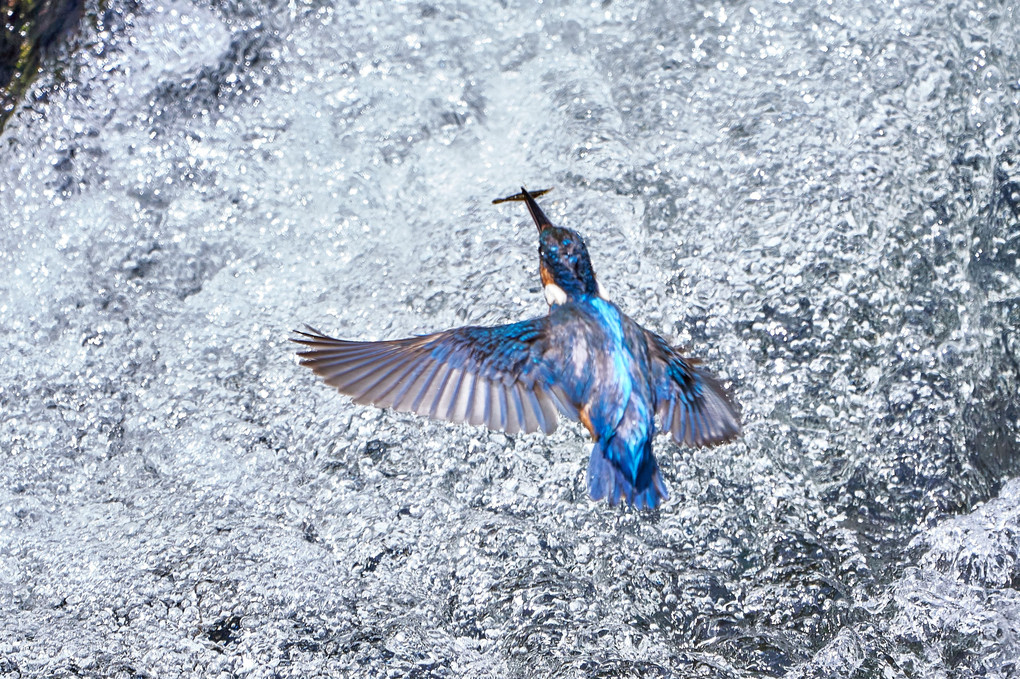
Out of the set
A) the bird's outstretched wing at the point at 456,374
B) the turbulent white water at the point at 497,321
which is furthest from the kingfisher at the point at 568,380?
the turbulent white water at the point at 497,321

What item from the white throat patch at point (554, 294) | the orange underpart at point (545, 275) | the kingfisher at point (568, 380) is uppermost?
the orange underpart at point (545, 275)

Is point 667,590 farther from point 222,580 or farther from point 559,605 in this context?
point 222,580

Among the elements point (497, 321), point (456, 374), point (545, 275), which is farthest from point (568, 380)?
point (497, 321)

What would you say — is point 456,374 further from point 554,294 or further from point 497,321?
point 497,321

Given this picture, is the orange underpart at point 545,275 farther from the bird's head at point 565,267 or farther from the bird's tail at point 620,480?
the bird's tail at point 620,480

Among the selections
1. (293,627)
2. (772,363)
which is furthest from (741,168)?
(293,627)

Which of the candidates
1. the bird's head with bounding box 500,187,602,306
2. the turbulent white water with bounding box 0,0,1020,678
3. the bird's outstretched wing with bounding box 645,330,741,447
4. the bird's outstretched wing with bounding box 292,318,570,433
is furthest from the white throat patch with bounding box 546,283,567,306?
the turbulent white water with bounding box 0,0,1020,678
